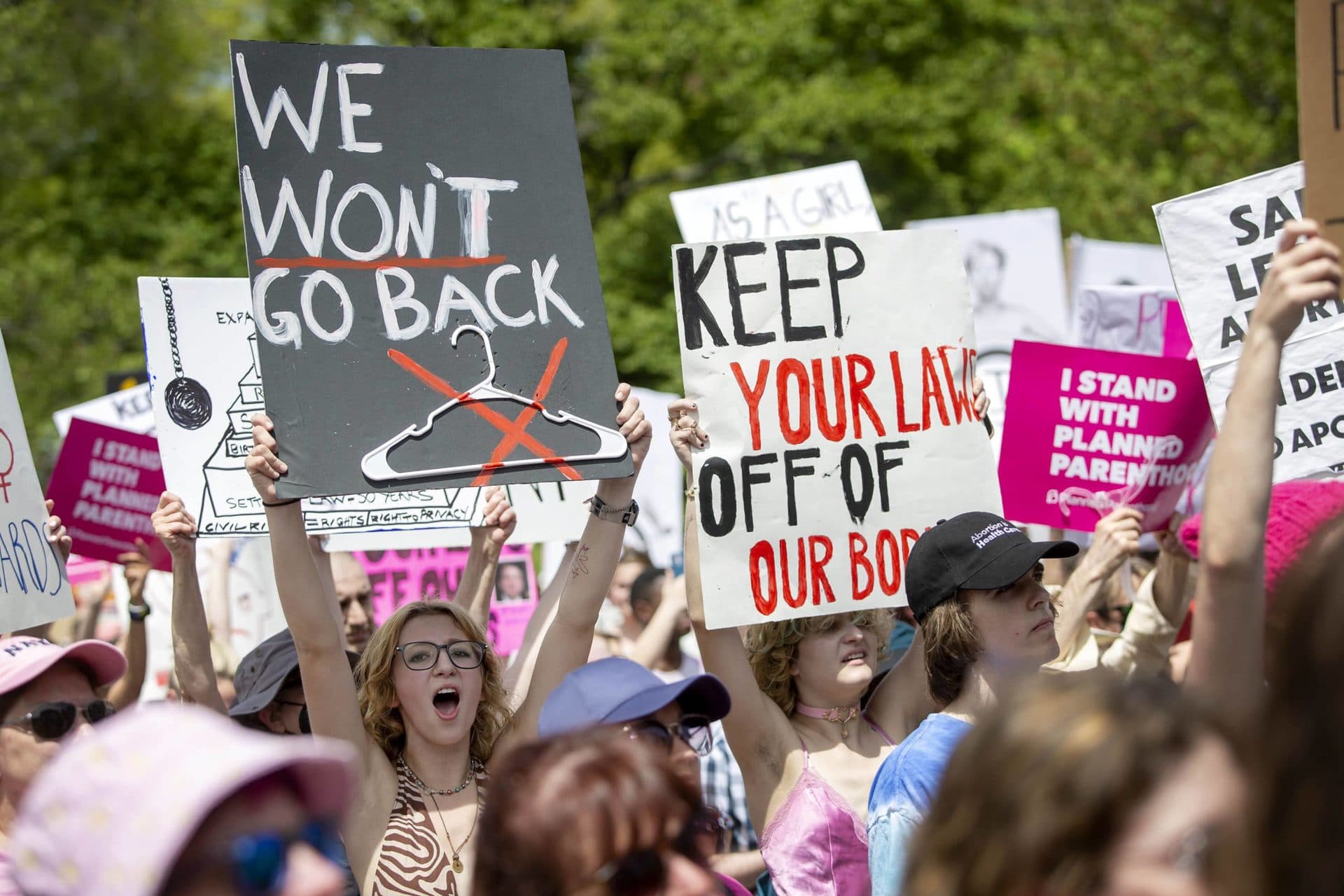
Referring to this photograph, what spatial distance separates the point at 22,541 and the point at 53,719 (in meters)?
1.34

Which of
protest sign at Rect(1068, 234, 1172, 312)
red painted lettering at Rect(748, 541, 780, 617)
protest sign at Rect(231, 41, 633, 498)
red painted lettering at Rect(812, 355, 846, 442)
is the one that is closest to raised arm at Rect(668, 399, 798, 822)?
red painted lettering at Rect(748, 541, 780, 617)

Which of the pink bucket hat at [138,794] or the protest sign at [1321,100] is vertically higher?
the protest sign at [1321,100]

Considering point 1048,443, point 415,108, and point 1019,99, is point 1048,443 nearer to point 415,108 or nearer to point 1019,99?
point 415,108

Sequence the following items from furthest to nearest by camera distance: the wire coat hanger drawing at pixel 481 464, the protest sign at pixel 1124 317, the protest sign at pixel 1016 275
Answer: the protest sign at pixel 1016 275 → the protest sign at pixel 1124 317 → the wire coat hanger drawing at pixel 481 464

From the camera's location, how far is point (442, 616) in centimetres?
387

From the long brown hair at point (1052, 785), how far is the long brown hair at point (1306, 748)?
0.30ft

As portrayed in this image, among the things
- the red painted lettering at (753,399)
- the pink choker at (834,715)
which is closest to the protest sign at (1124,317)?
the red painted lettering at (753,399)

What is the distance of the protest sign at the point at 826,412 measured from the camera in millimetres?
4070

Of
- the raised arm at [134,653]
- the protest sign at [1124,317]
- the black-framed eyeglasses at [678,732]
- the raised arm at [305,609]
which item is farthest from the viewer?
the protest sign at [1124,317]

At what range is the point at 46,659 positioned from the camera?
130 inches

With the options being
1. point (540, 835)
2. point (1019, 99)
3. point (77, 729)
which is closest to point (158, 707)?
point (540, 835)

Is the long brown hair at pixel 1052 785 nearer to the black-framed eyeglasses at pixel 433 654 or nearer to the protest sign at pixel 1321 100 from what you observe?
the protest sign at pixel 1321 100

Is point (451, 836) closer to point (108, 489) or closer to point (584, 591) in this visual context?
point (584, 591)

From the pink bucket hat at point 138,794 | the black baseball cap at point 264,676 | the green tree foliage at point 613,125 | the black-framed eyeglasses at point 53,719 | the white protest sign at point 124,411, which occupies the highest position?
the green tree foliage at point 613,125
